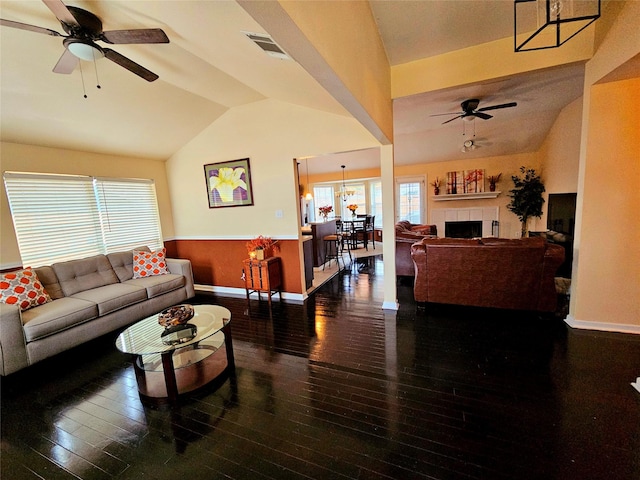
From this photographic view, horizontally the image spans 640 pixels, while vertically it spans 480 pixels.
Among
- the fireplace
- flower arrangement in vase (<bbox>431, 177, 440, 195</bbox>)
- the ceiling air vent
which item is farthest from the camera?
flower arrangement in vase (<bbox>431, 177, 440, 195</bbox>)

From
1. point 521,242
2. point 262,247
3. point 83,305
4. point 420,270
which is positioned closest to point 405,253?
point 420,270

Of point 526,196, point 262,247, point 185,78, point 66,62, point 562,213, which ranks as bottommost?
point 262,247

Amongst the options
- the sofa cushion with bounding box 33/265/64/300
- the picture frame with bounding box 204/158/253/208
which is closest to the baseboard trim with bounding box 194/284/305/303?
the picture frame with bounding box 204/158/253/208

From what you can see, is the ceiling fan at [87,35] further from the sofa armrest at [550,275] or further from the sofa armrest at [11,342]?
the sofa armrest at [550,275]

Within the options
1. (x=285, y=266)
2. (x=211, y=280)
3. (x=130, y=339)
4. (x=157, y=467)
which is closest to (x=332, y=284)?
(x=285, y=266)

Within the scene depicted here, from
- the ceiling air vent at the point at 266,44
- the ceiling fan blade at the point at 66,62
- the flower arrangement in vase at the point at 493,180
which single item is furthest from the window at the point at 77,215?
the flower arrangement in vase at the point at 493,180

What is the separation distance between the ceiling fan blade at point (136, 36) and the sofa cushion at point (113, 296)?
8.46 ft

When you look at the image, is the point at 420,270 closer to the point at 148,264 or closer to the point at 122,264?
the point at 148,264

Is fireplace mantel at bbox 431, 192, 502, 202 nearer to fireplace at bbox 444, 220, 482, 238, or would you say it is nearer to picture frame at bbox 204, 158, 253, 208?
fireplace at bbox 444, 220, 482, 238

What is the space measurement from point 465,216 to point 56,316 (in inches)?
314

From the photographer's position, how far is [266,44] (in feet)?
5.69

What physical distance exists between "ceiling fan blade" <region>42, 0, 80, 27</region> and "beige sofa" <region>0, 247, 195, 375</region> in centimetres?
242

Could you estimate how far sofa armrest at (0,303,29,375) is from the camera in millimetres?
2342

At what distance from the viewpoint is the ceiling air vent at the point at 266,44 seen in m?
1.64
